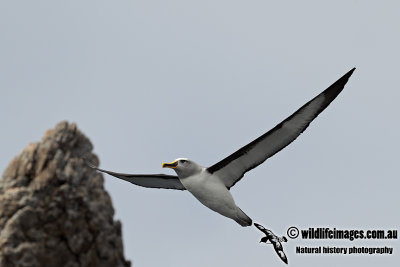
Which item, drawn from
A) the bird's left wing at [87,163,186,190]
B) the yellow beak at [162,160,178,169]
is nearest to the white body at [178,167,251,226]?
the yellow beak at [162,160,178,169]

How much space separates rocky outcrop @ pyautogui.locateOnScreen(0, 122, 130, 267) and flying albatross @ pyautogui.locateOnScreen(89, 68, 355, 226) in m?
1.44

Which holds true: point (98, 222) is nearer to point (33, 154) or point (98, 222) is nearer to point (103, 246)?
point (103, 246)

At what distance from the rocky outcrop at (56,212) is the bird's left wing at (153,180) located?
4010 millimetres

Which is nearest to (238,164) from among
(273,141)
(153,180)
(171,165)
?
(273,141)

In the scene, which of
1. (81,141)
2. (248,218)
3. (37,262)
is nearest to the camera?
(37,262)

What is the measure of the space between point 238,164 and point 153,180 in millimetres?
4121

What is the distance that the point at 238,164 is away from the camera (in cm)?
2192

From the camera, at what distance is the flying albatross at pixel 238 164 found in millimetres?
20750

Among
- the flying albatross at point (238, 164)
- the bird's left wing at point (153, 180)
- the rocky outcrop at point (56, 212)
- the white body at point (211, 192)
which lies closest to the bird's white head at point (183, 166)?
the flying albatross at point (238, 164)

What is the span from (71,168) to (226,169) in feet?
17.5

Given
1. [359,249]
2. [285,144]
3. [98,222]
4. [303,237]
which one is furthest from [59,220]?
[359,249]

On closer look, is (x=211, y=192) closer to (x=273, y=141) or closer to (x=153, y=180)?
(x=273, y=141)

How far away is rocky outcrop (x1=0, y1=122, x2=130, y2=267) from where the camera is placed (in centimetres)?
1927

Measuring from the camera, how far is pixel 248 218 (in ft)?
73.4
